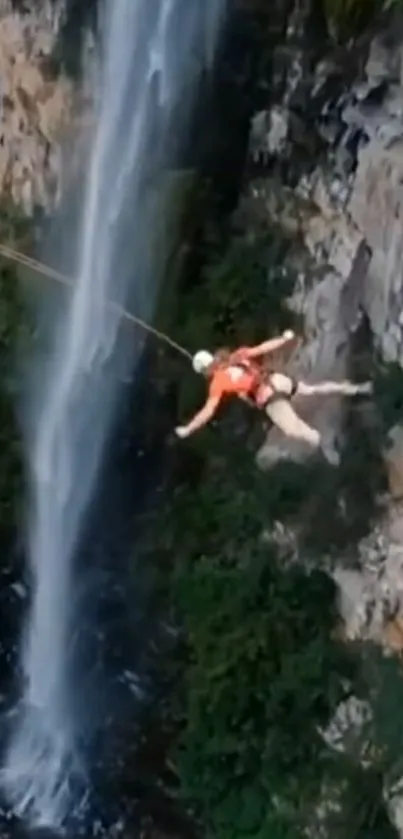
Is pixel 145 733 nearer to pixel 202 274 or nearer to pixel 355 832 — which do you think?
pixel 355 832

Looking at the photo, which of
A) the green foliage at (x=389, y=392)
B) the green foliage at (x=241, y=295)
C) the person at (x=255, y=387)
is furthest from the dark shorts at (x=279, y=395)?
the green foliage at (x=241, y=295)

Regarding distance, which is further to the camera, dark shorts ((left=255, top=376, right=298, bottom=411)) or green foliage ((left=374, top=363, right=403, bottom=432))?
green foliage ((left=374, top=363, right=403, bottom=432))

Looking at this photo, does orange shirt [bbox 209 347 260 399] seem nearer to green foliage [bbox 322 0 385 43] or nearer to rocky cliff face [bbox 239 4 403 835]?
rocky cliff face [bbox 239 4 403 835]

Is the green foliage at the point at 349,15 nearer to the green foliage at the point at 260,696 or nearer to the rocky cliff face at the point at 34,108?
the rocky cliff face at the point at 34,108

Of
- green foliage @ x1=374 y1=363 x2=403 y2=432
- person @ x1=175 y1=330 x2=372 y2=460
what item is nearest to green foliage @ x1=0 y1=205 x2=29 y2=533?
green foliage @ x1=374 y1=363 x2=403 y2=432

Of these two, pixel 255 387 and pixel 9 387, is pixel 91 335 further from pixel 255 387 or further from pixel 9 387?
pixel 255 387

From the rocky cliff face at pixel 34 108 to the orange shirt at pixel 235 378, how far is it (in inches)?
67.2

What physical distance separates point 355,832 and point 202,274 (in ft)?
5.80

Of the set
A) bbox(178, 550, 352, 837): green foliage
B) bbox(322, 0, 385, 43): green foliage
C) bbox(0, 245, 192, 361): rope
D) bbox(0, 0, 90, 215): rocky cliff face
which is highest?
bbox(0, 0, 90, 215): rocky cliff face

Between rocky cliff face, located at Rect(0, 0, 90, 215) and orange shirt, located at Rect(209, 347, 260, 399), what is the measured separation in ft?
5.60

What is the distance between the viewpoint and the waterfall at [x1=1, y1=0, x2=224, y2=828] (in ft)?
13.7

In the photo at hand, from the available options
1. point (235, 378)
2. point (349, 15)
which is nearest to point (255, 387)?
point (235, 378)

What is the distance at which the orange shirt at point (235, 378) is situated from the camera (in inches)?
124

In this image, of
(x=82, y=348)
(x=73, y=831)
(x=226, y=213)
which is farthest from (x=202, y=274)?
(x=73, y=831)
